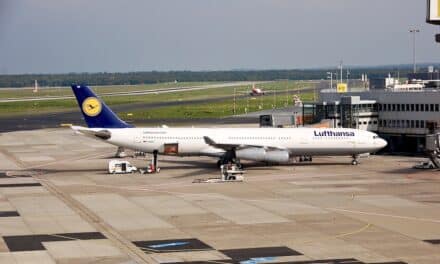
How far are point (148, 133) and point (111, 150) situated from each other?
24.4m

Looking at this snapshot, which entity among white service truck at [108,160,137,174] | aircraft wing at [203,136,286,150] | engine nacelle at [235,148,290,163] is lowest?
white service truck at [108,160,137,174]

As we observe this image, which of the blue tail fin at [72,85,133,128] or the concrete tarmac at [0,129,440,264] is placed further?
the blue tail fin at [72,85,133,128]

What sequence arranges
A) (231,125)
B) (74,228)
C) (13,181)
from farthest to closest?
(231,125) < (13,181) < (74,228)

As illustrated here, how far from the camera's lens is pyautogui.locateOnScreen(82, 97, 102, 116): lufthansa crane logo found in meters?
87.9

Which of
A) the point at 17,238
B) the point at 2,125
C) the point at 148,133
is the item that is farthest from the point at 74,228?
the point at 2,125

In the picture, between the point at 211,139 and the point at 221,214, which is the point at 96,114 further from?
the point at 221,214

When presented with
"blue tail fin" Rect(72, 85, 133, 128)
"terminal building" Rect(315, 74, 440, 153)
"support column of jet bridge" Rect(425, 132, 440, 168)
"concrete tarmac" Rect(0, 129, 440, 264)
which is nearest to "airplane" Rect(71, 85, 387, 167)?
"blue tail fin" Rect(72, 85, 133, 128)

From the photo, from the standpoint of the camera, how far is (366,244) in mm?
49250

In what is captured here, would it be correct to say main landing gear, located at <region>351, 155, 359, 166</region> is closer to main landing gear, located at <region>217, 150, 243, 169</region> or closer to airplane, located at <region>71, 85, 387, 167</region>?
airplane, located at <region>71, 85, 387, 167</region>

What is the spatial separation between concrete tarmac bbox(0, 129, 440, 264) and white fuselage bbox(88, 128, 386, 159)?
2.11 meters

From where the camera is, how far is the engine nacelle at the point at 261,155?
3406 inches

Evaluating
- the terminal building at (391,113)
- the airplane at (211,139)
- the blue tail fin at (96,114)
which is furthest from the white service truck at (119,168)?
the terminal building at (391,113)

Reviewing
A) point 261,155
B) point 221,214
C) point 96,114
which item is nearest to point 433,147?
point 261,155

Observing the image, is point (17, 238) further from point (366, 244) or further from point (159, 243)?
point (366, 244)
